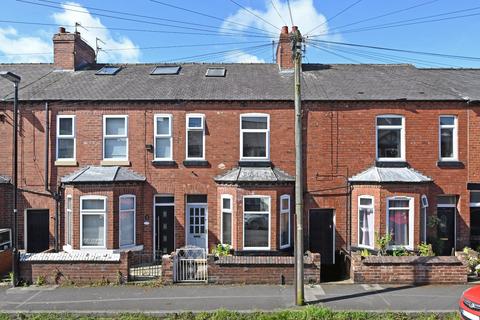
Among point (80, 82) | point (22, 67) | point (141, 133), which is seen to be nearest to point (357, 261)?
point (141, 133)

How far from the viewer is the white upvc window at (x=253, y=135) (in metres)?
15.5

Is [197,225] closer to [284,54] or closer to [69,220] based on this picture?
[69,220]

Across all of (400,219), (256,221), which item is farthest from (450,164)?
(256,221)

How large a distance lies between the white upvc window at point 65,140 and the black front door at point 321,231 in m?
9.67

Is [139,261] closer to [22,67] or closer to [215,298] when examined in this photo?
[215,298]

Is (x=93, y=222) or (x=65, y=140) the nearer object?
(x=93, y=222)

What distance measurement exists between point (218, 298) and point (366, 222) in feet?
21.8

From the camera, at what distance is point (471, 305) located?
333 inches

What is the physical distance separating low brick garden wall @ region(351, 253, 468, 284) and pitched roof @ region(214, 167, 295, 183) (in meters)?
4.01

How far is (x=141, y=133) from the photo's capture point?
15.5 metres

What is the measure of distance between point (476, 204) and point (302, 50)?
10.0 meters

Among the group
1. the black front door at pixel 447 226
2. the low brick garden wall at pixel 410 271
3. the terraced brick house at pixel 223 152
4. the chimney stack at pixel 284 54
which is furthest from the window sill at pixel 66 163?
the black front door at pixel 447 226

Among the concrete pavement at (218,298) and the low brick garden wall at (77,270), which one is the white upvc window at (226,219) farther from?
the low brick garden wall at (77,270)

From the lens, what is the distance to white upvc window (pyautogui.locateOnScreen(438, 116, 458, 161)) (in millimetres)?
15523
